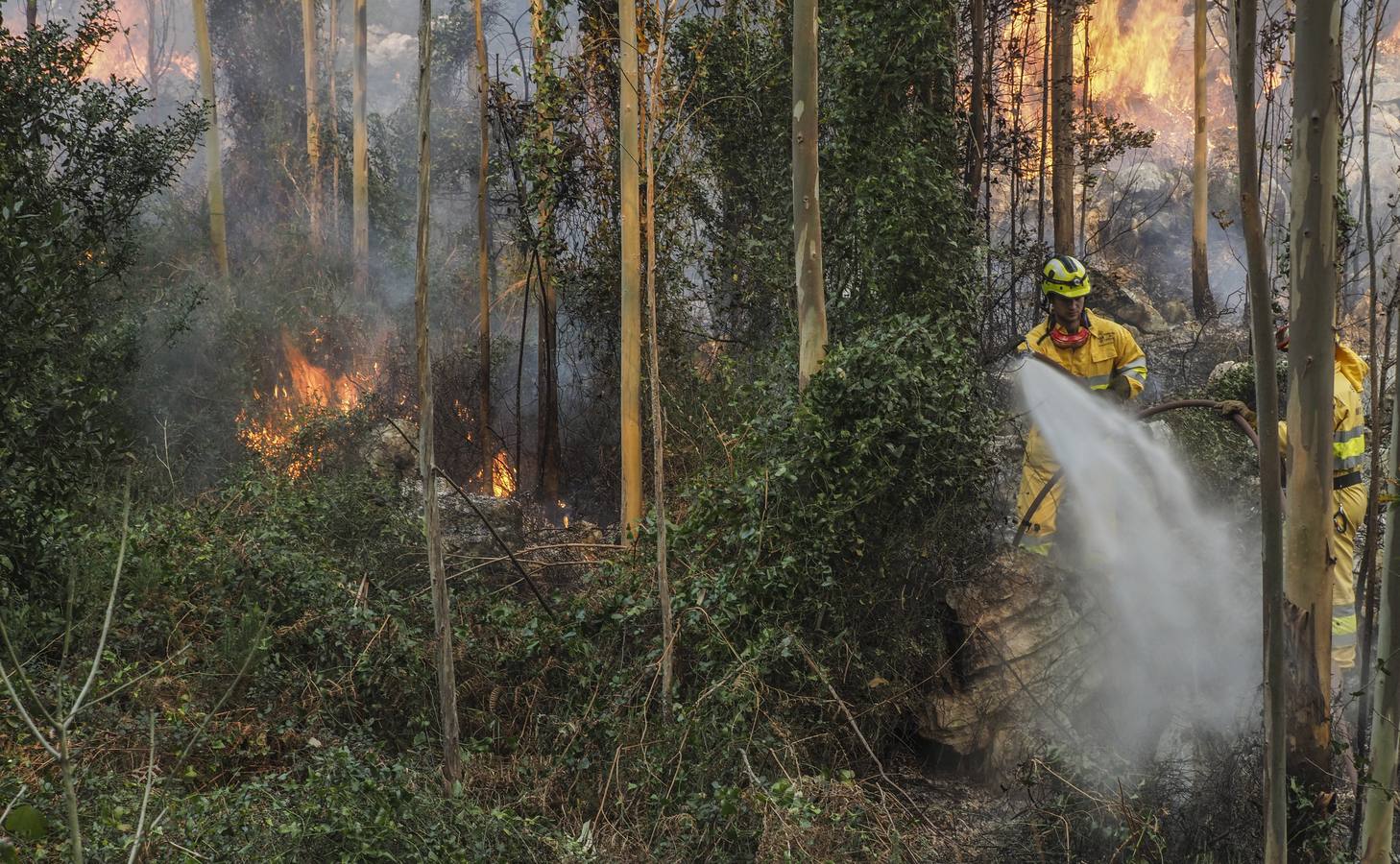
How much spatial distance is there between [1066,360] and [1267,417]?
4295mm

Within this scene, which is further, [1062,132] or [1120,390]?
[1062,132]

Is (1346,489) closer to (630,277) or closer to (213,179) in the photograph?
(630,277)

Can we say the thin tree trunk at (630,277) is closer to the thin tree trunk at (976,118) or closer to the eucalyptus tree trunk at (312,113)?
the thin tree trunk at (976,118)

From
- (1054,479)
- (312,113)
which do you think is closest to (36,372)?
(1054,479)

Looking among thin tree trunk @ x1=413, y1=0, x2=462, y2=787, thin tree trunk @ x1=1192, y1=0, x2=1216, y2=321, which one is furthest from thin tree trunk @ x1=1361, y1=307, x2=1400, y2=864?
thin tree trunk @ x1=1192, y1=0, x2=1216, y2=321

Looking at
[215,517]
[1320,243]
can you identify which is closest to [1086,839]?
[1320,243]

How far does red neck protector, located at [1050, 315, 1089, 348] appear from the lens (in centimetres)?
707

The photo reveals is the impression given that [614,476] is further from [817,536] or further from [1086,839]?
[1086,839]

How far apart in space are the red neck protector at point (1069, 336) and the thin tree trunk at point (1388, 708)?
3.67 m

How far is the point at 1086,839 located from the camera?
5000mm

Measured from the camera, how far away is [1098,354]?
280 inches

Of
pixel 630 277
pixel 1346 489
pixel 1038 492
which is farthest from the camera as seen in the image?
pixel 630 277

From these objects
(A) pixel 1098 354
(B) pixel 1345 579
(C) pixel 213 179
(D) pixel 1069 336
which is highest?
(C) pixel 213 179

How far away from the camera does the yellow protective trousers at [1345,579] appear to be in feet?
19.3
